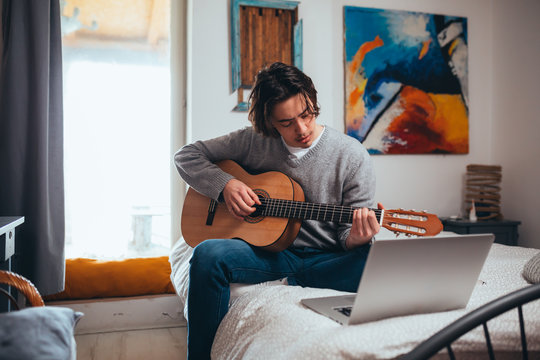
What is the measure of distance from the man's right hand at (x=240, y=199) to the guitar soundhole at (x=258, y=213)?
2cm

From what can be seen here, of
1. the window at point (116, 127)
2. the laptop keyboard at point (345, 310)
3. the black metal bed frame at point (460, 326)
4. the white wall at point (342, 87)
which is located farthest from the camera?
the window at point (116, 127)

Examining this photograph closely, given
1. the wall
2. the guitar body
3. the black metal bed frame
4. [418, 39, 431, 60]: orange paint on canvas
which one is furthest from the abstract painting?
the black metal bed frame

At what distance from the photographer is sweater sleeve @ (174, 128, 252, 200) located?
1.64m

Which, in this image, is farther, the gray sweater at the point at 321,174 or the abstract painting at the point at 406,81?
the abstract painting at the point at 406,81

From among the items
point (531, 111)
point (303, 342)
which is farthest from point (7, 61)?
point (531, 111)

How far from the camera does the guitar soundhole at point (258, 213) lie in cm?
154

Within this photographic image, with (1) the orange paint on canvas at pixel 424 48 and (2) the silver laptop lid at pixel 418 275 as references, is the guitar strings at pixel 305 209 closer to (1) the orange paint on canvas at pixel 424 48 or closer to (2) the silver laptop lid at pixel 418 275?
(2) the silver laptop lid at pixel 418 275

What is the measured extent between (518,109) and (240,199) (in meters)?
2.43

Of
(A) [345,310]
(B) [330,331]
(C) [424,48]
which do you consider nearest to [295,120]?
(A) [345,310]

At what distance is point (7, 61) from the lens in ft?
7.25

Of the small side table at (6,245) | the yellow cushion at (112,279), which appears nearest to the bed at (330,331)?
the small side table at (6,245)

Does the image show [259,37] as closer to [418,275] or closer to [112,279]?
[112,279]

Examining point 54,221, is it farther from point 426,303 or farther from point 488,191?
point 488,191

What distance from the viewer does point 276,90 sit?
1.53 meters
